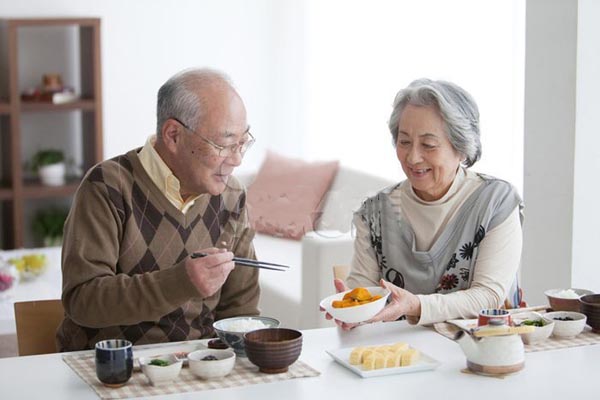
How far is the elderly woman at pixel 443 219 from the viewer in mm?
2531

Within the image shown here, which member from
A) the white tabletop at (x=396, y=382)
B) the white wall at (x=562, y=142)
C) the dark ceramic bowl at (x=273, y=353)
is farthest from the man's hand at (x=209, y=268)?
the white wall at (x=562, y=142)

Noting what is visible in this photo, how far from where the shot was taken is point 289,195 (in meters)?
5.38

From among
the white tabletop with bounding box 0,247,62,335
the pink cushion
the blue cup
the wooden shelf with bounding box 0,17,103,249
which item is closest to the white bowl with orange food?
the blue cup

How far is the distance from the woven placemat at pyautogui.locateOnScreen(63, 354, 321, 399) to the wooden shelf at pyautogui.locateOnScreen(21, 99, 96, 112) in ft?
12.9

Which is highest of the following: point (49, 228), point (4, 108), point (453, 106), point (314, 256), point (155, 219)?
point (453, 106)

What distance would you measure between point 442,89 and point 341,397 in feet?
3.43

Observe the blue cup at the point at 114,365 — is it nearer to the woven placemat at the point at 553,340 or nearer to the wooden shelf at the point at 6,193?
the woven placemat at the point at 553,340

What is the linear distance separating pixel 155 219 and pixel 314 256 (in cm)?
172

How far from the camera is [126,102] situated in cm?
617

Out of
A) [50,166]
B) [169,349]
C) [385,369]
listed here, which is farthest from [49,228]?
[385,369]

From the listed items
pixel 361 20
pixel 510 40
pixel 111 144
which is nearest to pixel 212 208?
pixel 510 40

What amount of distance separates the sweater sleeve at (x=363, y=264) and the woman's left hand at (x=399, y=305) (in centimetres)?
33

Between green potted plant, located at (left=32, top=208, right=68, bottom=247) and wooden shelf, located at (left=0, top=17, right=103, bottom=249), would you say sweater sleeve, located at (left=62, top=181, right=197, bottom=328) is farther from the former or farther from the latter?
green potted plant, located at (left=32, top=208, right=68, bottom=247)

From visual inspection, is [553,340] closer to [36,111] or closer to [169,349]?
[169,349]
